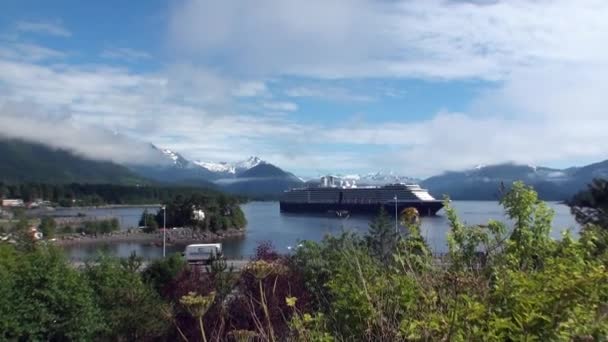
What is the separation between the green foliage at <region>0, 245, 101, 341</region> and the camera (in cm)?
802

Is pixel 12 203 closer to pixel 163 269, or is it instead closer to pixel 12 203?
pixel 12 203

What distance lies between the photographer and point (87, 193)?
94.4 metres

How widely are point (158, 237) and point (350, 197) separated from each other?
57.9 ft

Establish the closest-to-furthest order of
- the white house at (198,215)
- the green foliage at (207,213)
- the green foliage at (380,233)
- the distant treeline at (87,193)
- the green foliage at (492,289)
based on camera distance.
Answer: the green foliage at (492,289) → the green foliage at (380,233) → the green foliage at (207,213) → the white house at (198,215) → the distant treeline at (87,193)

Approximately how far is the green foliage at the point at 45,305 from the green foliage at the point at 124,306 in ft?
0.84

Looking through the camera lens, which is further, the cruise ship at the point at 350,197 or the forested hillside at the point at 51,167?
the forested hillside at the point at 51,167

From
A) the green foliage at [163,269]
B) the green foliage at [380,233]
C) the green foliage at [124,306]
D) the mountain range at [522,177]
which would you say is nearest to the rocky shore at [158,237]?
the mountain range at [522,177]

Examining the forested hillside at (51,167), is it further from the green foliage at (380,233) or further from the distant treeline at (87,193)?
the green foliage at (380,233)

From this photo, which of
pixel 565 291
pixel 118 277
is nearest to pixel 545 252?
pixel 565 291

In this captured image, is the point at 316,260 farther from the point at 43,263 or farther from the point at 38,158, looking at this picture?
the point at 38,158

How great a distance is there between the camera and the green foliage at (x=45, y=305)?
802cm

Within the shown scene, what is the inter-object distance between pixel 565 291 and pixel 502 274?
67 cm

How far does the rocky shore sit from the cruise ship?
8.98 meters

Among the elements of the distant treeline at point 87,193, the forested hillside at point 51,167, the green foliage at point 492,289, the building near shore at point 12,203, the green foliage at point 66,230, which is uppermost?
the forested hillside at point 51,167
